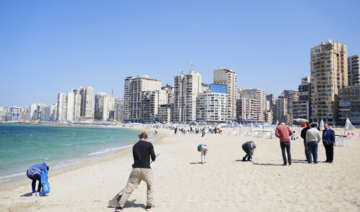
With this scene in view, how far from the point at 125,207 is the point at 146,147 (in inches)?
62.9

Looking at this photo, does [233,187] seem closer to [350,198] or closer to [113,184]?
[350,198]

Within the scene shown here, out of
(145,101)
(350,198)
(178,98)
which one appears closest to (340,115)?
(178,98)

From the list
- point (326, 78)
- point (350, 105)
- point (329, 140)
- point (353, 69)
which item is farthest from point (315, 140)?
point (353, 69)

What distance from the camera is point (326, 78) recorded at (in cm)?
8288

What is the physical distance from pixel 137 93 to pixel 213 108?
61.0 m

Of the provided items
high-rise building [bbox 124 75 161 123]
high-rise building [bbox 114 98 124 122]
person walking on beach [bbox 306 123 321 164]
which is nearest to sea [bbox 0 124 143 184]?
person walking on beach [bbox 306 123 321 164]

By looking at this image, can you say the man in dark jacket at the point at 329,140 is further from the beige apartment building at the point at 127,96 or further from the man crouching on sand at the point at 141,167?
the beige apartment building at the point at 127,96

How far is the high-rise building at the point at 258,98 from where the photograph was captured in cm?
15562

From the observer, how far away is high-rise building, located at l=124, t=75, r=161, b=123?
163375 mm

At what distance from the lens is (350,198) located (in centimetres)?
561

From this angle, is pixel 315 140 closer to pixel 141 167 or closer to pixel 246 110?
pixel 141 167

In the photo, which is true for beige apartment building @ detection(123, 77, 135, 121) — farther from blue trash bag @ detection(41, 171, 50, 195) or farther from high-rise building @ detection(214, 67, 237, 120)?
blue trash bag @ detection(41, 171, 50, 195)

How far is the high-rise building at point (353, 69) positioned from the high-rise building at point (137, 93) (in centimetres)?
11342

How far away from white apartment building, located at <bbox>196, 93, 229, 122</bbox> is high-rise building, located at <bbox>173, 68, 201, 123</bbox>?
6.51 m
